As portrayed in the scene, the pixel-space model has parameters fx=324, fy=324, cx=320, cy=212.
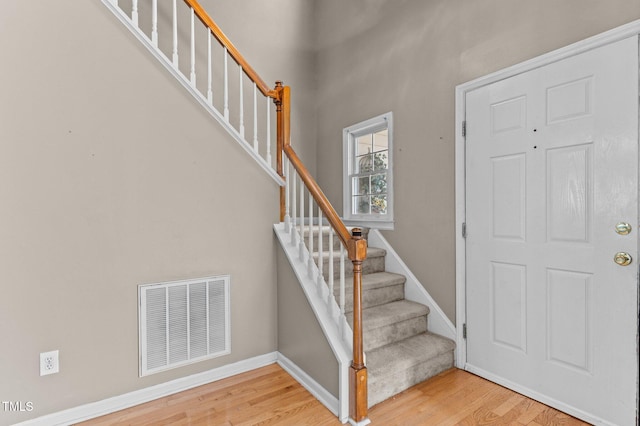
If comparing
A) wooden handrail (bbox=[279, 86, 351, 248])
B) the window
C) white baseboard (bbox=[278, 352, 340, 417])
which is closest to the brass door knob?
wooden handrail (bbox=[279, 86, 351, 248])

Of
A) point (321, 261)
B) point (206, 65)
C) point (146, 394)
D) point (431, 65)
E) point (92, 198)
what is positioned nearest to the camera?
point (92, 198)

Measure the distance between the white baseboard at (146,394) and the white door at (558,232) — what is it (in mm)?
1690

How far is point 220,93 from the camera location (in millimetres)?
3564

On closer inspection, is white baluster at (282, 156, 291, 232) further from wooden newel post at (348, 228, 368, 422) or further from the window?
the window

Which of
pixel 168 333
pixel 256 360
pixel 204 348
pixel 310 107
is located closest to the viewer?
pixel 168 333

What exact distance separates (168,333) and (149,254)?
56cm

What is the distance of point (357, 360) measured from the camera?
1.89 m

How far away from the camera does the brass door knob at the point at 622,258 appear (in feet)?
5.70

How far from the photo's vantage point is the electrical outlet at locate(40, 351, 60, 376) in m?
1.85

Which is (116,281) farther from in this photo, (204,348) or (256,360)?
(256,360)

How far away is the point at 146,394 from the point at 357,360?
4.68 ft

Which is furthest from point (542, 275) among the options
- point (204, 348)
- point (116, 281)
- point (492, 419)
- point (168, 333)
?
point (116, 281)

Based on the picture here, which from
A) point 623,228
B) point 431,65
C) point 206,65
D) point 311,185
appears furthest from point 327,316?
point 206,65

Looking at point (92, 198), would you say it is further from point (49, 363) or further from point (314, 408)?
point (314, 408)
